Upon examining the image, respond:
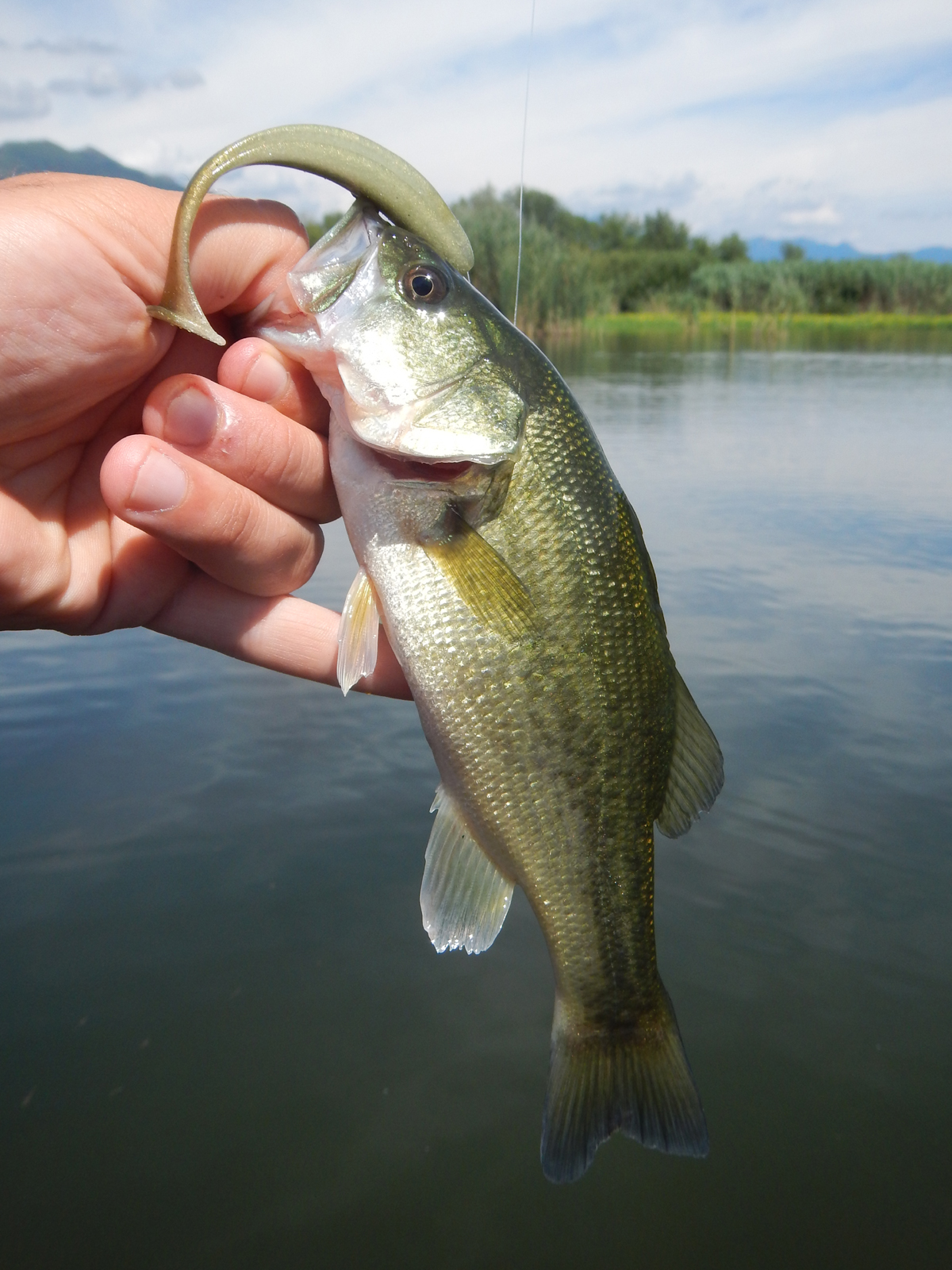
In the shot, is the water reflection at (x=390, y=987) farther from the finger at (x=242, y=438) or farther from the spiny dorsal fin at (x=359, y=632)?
the finger at (x=242, y=438)

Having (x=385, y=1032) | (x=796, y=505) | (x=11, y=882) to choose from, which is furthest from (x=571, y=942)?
(x=796, y=505)

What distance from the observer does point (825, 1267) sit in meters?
3.17

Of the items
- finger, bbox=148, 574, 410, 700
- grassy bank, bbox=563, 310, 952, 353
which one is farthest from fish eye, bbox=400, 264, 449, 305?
grassy bank, bbox=563, 310, 952, 353

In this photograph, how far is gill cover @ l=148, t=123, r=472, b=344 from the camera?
194 cm

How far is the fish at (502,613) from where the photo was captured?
2201mm

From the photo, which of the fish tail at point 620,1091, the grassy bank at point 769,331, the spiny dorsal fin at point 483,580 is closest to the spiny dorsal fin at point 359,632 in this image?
the spiny dorsal fin at point 483,580

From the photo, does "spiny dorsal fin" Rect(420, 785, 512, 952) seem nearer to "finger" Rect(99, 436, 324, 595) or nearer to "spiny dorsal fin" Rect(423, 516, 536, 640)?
"spiny dorsal fin" Rect(423, 516, 536, 640)

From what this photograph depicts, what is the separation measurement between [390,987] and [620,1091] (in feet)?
6.49

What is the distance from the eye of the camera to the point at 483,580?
219 centimetres

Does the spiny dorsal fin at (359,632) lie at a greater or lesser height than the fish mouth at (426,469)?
lesser

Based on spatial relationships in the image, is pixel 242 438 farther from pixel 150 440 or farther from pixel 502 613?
pixel 502 613

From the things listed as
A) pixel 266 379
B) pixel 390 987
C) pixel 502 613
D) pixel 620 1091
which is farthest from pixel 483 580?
pixel 390 987

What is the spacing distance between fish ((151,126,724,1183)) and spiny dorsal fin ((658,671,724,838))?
0.08ft

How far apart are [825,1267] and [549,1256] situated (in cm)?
92
